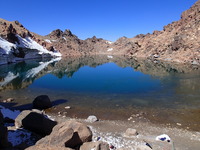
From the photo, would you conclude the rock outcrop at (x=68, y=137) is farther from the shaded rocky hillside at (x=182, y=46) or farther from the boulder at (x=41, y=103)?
the shaded rocky hillside at (x=182, y=46)

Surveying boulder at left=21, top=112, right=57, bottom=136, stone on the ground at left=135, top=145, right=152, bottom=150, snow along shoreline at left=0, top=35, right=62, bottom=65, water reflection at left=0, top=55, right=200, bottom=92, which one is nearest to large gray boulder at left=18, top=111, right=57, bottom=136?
boulder at left=21, top=112, right=57, bottom=136

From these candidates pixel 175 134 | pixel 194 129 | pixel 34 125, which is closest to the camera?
pixel 34 125

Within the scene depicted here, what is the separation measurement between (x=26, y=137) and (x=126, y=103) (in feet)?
43.5

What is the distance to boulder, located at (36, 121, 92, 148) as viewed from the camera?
8.87 meters

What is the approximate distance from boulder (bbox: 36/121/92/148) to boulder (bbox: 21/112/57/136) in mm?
1965

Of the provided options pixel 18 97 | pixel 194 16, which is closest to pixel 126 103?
pixel 18 97

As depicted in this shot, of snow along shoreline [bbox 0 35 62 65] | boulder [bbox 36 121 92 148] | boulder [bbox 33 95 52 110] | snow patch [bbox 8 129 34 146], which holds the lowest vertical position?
boulder [bbox 33 95 52 110]

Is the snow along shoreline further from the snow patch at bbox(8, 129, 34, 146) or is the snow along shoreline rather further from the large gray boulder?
the snow patch at bbox(8, 129, 34, 146)

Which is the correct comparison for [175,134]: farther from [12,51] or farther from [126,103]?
[12,51]

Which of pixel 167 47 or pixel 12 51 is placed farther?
pixel 167 47

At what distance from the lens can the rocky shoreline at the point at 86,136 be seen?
30.1ft

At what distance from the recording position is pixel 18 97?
24906mm

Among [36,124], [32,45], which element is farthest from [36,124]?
[32,45]

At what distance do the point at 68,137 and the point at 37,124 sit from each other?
11.2 ft
